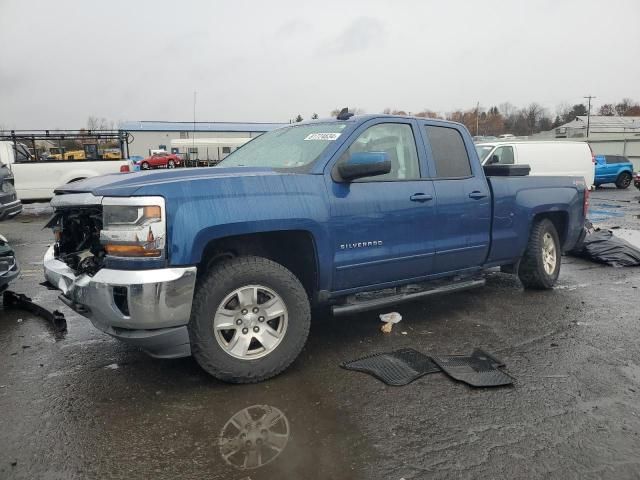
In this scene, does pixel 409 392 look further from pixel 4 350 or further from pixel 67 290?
pixel 4 350

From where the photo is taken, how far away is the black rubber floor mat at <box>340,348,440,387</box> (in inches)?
142

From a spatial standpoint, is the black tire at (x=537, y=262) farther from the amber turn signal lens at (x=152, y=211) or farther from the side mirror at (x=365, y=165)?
the amber turn signal lens at (x=152, y=211)

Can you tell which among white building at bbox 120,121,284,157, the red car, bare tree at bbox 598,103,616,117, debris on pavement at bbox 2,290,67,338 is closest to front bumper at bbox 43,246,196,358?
debris on pavement at bbox 2,290,67,338

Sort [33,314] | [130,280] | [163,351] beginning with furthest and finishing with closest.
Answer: [33,314] < [163,351] < [130,280]

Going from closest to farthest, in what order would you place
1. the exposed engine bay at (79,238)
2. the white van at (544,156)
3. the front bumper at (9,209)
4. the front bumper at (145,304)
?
1. the front bumper at (145,304)
2. the exposed engine bay at (79,238)
3. the front bumper at (9,209)
4. the white van at (544,156)

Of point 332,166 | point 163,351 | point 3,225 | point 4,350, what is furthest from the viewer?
point 3,225

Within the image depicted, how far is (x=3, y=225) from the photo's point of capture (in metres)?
12.3

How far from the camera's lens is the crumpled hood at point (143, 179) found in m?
3.16

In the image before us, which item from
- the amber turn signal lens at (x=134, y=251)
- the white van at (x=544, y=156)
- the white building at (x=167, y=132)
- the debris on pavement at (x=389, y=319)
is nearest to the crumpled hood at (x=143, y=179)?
the amber turn signal lens at (x=134, y=251)

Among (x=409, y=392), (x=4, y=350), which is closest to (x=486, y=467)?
(x=409, y=392)

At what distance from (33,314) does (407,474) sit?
4.22 meters

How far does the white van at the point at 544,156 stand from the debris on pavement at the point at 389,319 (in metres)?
9.04

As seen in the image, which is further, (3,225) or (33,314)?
(3,225)

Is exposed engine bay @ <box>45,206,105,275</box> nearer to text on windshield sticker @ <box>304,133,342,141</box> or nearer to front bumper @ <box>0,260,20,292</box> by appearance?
front bumper @ <box>0,260,20,292</box>
